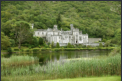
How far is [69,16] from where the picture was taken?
448 ft

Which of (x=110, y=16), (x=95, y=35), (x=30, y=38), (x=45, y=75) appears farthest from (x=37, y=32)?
(x=110, y=16)

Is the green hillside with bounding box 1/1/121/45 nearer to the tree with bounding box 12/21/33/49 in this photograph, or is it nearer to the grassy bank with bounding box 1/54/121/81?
the tree with bounding box 12/21/33/49

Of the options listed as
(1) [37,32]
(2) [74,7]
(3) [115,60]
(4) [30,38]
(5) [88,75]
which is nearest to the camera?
(5) [88,75]

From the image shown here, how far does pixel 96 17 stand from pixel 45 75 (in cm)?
12519

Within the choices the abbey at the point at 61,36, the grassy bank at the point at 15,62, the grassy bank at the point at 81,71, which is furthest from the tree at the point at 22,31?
the grassy bank at the point at 81,71

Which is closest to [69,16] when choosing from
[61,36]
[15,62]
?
[61,36]

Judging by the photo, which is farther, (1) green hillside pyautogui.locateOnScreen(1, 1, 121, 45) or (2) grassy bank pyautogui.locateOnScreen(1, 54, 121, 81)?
(1) green hillside pyautogui.locateOnScreen(1, 1, 121, 45)

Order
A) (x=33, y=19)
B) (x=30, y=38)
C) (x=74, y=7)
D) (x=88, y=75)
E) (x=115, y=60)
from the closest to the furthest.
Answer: (x=88, y=75)
(x=115, y=60)
(x=30, y=38)
(x=33, y=19)
(x=74, y=7)

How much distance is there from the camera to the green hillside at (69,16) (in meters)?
87.2

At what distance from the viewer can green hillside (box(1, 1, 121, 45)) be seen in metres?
87.2

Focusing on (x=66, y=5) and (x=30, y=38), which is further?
(x=66, y=5)

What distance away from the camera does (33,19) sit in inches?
3777

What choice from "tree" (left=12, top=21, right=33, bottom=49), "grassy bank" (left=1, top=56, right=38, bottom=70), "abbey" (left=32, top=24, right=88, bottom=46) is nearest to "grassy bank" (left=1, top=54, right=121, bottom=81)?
"grassy bank" (left=1, top=56, right=38, bottom=70)

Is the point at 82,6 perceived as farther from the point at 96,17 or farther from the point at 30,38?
the point at 30,38
